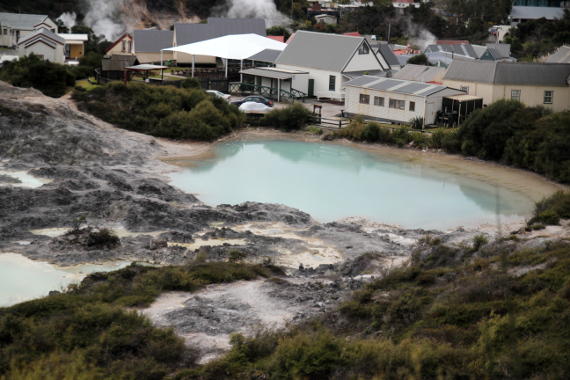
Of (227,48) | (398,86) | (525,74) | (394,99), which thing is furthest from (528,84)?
(227,48)

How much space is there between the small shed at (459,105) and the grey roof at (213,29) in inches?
1036

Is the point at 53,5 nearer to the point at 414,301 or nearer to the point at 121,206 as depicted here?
the point at 121,206

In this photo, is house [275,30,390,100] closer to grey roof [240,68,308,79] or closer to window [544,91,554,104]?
grey roof [240,68,308,79]

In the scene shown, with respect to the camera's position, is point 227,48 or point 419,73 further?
point 227,48

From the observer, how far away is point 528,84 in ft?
120

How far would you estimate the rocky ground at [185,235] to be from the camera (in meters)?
12.5

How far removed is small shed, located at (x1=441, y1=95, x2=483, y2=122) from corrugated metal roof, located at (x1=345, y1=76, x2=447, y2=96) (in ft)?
2.82

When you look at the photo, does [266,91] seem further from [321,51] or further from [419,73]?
[419,73]

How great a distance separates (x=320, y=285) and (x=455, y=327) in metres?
4.57

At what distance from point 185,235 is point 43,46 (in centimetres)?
3445

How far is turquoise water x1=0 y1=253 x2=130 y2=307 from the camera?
14.4 meters

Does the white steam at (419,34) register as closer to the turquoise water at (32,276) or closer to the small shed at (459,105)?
the small shed at (459,105)

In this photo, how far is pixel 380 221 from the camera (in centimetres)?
2098

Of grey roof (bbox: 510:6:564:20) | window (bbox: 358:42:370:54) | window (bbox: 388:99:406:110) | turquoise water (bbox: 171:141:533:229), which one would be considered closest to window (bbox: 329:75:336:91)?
window (bbox: 358:42:370:54)
